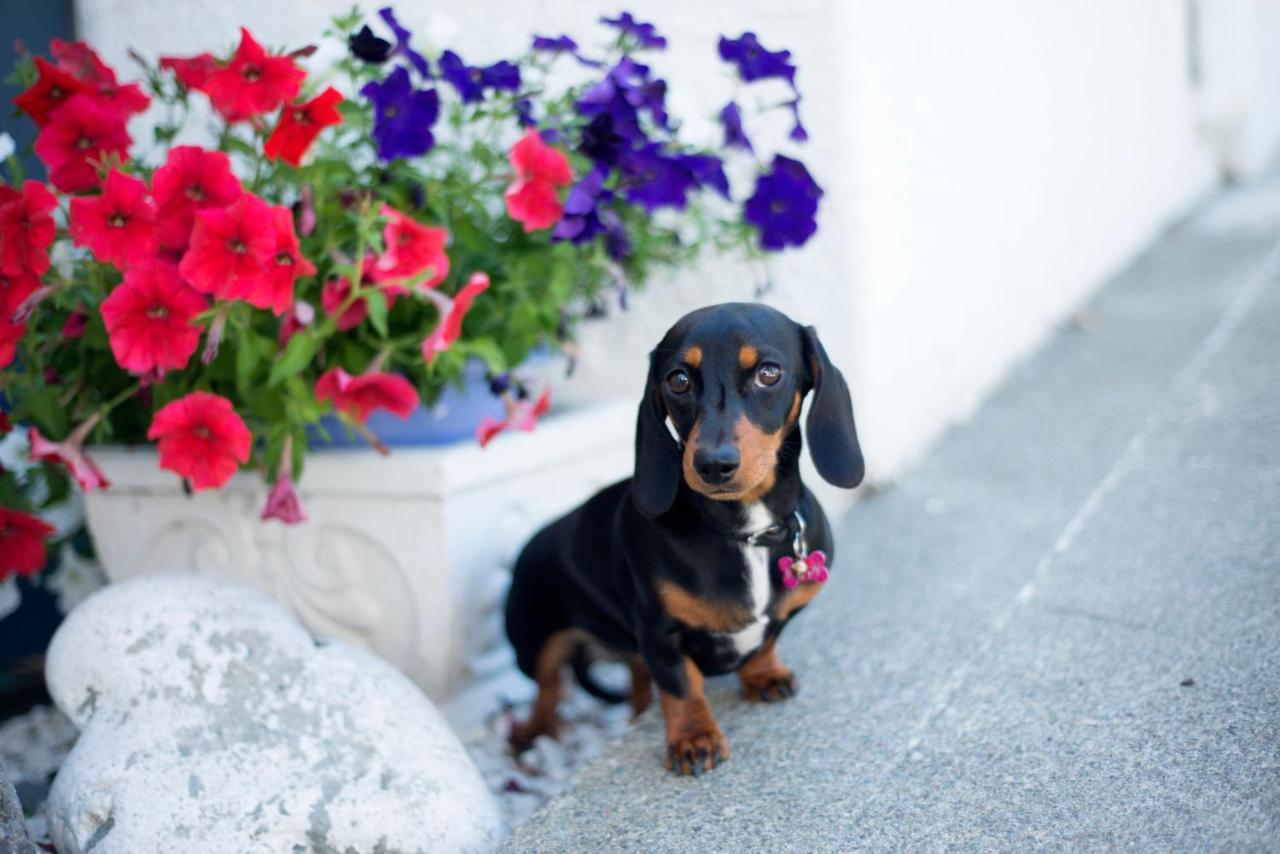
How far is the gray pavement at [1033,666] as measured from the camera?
67.7 inches

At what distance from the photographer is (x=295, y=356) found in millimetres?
2160

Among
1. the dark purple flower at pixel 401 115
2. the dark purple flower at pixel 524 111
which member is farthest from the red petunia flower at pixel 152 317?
the dark purple flower at pixel 524 111

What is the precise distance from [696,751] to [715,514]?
16.9 inches

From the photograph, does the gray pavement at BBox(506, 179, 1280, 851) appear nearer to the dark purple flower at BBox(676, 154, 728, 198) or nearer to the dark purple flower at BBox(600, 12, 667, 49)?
the dark purple flower at BBox(676, 154, 728, 198)

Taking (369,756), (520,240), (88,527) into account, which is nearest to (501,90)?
(520,240)

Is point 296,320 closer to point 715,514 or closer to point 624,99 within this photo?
point 624,99

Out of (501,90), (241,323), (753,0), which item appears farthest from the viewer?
(753,0)

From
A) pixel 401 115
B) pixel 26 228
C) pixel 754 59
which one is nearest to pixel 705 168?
pixel 754 59

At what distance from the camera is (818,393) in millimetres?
1855

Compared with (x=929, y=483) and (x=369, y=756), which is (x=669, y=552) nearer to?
(x=369, y=756)

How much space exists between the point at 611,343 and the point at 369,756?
1.64 meters

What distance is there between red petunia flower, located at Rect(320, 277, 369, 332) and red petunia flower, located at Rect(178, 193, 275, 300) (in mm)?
195

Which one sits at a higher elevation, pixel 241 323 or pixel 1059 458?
pixel 241 323

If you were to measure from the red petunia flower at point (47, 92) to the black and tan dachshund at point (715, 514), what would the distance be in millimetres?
1248
